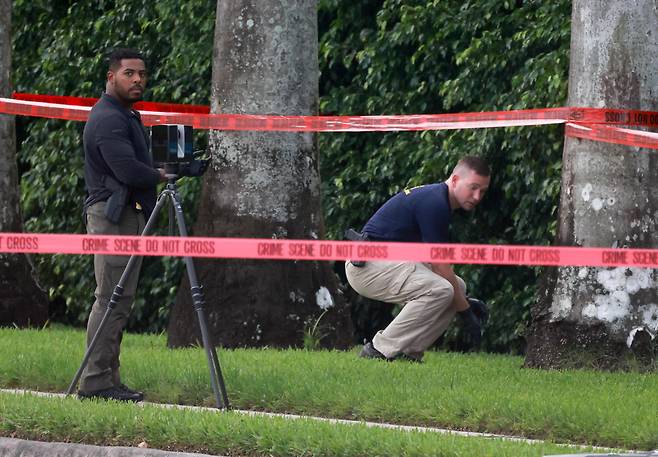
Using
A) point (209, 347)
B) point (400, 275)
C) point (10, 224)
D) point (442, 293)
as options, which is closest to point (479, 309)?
point (442, 293)

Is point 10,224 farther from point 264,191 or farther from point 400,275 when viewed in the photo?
point 400,275

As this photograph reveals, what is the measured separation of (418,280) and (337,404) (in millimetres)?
2137

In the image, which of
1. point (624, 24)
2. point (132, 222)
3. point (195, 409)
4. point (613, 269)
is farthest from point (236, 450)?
point (624, 24)

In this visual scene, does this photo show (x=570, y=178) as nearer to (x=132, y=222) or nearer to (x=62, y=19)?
(x=132, y=222)

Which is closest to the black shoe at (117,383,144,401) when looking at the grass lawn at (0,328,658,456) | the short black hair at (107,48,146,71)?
the grass lawn at (0,328,658,456)

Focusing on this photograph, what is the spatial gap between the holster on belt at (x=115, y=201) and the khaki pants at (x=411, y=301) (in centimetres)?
238

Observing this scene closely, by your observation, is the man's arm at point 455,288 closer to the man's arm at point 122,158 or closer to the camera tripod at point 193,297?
the camera tripod at point 193,297

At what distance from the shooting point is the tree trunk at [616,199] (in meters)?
9.64

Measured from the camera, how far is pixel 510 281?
485 inches

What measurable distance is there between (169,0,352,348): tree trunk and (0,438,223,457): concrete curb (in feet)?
11.1

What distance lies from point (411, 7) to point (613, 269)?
360cm

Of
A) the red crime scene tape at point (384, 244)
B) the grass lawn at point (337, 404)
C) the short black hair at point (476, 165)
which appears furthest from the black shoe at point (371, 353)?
the red crime scene tape at point (384, 244)

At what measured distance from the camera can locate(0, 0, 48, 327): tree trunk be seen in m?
13.1

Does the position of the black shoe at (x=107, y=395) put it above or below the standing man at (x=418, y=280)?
below
